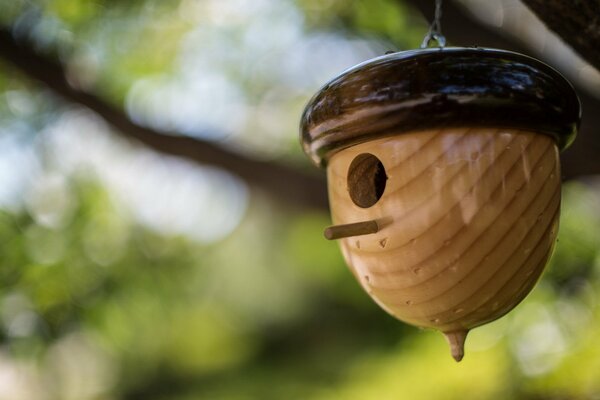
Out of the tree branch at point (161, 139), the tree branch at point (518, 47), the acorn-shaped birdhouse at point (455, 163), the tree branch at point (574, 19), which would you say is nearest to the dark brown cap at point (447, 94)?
the acorn-shaped birdhouse at point (455, 163)

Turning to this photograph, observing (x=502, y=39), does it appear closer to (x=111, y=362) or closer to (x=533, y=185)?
(x=533, y=185)

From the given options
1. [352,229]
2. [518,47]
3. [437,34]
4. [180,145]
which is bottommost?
[180,145]

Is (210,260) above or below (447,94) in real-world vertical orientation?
below

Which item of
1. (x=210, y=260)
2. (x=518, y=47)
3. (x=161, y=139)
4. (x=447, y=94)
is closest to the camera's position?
(x=447, y=94)

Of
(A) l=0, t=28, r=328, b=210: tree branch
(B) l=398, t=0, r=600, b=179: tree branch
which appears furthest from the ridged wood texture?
(A) l=0, t=28, r=328, b=210: tree branch

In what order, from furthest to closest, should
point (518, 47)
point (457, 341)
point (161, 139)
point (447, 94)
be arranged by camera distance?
point (161, 139) → point (518, 47) → point (457, 341) → point (447, 94)

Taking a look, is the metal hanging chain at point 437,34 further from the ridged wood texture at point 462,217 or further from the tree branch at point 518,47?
the tree branch at point 518,47

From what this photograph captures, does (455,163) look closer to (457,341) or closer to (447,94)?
(447,94)

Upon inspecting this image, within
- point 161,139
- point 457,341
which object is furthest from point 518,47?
point 457,341
